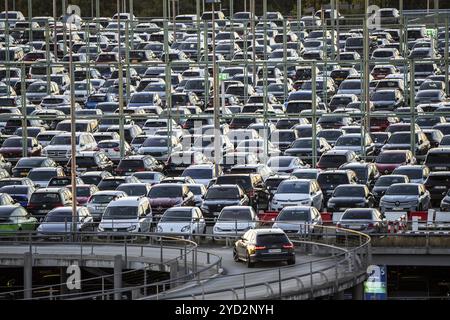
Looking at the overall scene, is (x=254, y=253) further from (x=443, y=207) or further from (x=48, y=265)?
(x=443, y=207)

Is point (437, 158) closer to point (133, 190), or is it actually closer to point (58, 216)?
point (133, 190)

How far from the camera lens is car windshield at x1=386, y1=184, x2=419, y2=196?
58594 mm

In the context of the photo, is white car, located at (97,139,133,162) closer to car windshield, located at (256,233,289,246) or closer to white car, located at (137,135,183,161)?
white car, located at (137,135,183,161)

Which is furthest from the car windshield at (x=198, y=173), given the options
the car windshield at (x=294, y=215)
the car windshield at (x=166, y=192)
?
the car windshield at (x=294, y=215)

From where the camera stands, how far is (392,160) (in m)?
67.8

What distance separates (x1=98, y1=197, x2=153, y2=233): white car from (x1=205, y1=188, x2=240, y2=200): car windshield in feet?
9.97

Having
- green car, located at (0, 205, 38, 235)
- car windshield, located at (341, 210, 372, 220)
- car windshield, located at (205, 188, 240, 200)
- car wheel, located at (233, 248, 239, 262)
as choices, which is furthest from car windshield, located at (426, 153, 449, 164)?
car wheel, located at (233, 248, 239, 262)

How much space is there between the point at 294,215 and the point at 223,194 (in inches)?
239

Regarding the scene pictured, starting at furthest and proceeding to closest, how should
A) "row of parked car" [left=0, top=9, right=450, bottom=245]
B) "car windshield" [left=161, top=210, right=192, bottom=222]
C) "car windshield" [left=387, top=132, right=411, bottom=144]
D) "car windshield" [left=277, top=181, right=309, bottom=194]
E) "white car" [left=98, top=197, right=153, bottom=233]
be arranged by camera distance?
"car windshield" [left=387, top=132, right=411, bottom=144] < "car windshield" [left=277, top=181, right=309, bottom=194] < "row of parked car" [left=0, top=9, right=450, bottom=245] < "white car" [left=98, top=197, right=153, bottom=233] < "car windshield" [left=161, top=210, right=192, bottom=222]

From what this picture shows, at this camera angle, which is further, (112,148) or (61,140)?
(112,148)

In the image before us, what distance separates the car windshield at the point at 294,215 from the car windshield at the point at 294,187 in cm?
610

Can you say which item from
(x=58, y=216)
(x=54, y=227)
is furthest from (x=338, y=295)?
(x=58, y=216)

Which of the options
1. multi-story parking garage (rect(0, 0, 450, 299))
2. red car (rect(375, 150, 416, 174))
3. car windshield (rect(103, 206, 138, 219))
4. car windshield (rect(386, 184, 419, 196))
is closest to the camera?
multi-story parking garage (rect(0, 0, 450, 299))

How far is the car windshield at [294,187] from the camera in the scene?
59.6 m
